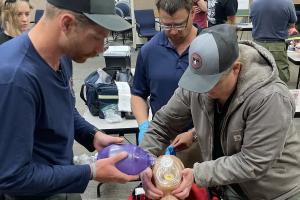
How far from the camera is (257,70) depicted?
1.53 m

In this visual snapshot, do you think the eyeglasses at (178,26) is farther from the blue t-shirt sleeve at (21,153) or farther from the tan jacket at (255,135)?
the blue t-shirt sleeve at (21,153)

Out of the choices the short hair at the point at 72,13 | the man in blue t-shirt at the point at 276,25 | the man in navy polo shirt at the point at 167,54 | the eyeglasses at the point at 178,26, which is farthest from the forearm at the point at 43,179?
the man in blue t-shirt at the point at 276,25

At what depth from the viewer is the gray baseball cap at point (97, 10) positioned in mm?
1203

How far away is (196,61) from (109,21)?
15.7 inches

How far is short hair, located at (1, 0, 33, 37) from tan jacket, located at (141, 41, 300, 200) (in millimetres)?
2204

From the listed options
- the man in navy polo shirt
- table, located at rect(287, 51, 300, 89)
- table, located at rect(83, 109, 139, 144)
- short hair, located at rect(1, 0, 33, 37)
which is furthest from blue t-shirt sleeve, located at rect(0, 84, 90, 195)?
table, located at rect(287, 51, 300, 89)

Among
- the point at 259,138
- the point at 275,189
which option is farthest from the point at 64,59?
the point at 275,189

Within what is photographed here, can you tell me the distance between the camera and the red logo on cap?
1.43 meters

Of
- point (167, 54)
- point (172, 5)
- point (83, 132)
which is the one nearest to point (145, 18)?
point (167, 54)

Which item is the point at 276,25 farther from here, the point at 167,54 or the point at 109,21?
the point at 109,21

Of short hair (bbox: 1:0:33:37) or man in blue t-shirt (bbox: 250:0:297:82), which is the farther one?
man in blue t-shirt (bbox: 250:0:297:82)

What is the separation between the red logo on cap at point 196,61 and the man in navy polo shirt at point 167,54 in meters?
0.66

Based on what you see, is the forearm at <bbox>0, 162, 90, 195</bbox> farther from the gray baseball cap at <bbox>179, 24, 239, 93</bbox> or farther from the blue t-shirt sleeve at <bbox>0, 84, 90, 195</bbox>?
the gray baseball cap at <bbox>179, 24, 239, 93</bbox>

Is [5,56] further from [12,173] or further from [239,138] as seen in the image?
[239,138]
